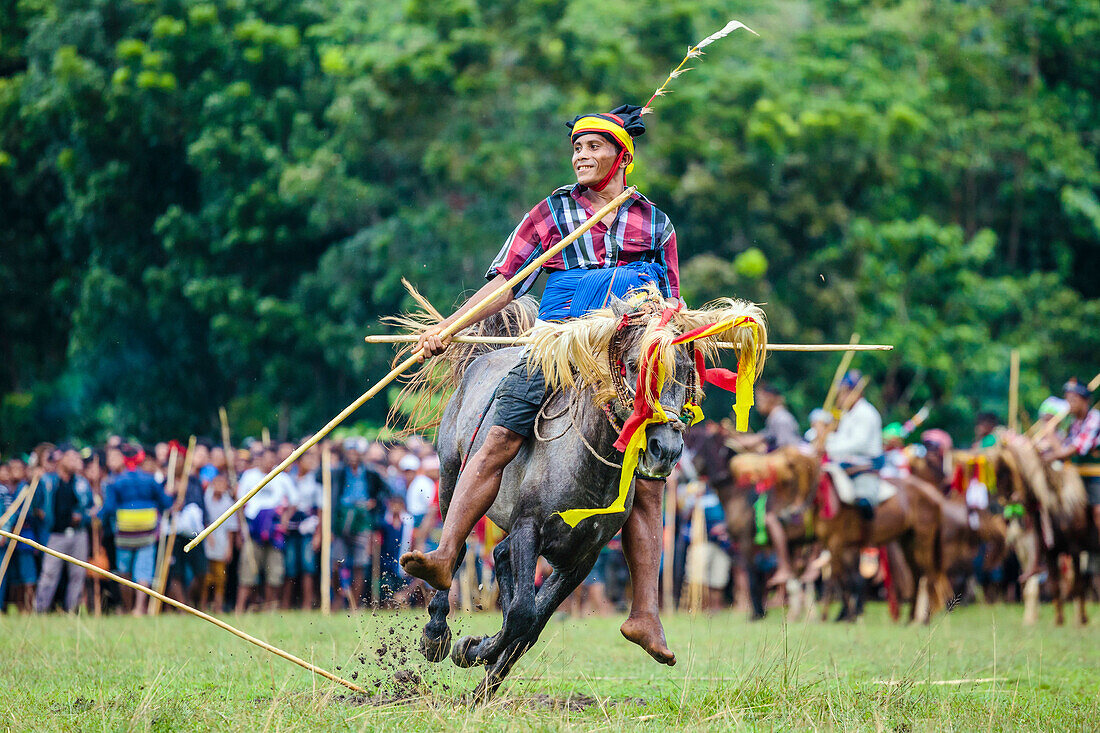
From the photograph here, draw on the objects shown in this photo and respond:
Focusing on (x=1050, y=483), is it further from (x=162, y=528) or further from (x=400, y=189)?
(x=400, y=189)

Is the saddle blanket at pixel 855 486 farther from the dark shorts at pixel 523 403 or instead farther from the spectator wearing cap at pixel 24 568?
the dark shorts at pixel 523 403

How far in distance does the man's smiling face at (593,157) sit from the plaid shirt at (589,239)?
134 mm

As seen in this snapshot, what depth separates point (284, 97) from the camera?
24.5m

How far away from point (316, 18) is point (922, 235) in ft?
41.0

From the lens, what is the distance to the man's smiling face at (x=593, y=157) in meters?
7.11

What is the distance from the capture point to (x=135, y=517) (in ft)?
52.0

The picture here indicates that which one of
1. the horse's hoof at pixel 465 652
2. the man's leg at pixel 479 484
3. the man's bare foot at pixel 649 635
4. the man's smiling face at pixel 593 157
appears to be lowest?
the horse's hoof at pixel 465 652

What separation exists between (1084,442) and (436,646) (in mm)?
10011

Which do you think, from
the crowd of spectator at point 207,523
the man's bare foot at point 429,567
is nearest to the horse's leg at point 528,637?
the man's bare foot at point 429,567

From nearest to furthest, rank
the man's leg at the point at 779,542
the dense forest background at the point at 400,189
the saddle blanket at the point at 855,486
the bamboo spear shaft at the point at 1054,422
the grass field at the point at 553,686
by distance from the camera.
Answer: the grass field at the point at 553,686 < the saddle blanket at the point at 855,486 < the man's leg at the point at 779,542 < the bamboo spear shaft at the point at 1054,422 < the dense forest background at the point at 400,189

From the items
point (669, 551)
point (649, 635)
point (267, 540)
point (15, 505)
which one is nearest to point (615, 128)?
point (649, 635)

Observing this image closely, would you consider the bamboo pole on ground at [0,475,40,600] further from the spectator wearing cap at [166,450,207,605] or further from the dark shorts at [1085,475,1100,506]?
the dark shorts at [1085,475,1100,506]

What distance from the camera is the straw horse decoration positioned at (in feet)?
20.0

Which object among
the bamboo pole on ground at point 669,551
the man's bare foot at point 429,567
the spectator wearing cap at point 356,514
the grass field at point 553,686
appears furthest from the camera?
the spectator wearing cap at point 356,514
